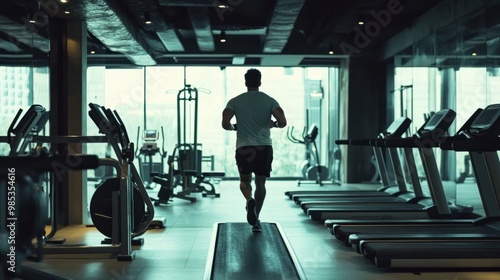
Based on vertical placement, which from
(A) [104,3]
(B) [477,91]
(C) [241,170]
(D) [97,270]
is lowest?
(D) [97,270]

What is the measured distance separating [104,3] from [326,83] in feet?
27.1

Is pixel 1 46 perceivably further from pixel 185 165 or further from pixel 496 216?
pixel 185 165

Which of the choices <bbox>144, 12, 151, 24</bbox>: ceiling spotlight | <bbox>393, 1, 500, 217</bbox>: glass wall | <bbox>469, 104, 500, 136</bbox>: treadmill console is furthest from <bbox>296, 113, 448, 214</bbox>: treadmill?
<bbox>144, 12, 151, 24</bbox>: ceiling spotlight

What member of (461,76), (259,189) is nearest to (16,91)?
(259,189)

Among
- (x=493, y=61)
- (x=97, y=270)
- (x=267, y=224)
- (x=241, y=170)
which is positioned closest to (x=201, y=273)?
(x=97, y=270)

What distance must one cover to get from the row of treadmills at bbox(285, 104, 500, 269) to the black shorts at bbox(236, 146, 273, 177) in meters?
0.81

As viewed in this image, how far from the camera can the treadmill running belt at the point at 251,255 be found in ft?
13.6

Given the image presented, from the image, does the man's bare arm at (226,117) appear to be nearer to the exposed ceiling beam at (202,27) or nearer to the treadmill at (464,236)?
the treadmill at (464,236)

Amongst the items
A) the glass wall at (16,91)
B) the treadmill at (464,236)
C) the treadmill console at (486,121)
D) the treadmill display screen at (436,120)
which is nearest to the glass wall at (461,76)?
the treadmill display screen at (436,120)

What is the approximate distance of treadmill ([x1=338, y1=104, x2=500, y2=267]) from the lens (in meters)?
4.41

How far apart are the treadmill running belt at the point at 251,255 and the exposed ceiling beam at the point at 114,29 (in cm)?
258

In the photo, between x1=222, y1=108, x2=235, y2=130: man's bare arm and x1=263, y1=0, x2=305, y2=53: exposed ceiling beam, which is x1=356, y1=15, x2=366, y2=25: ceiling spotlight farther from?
x1=222, y1=108, x2=235, y2=130: man's bare arm

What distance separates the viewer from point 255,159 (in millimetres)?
5770

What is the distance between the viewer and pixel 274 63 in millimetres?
14180
